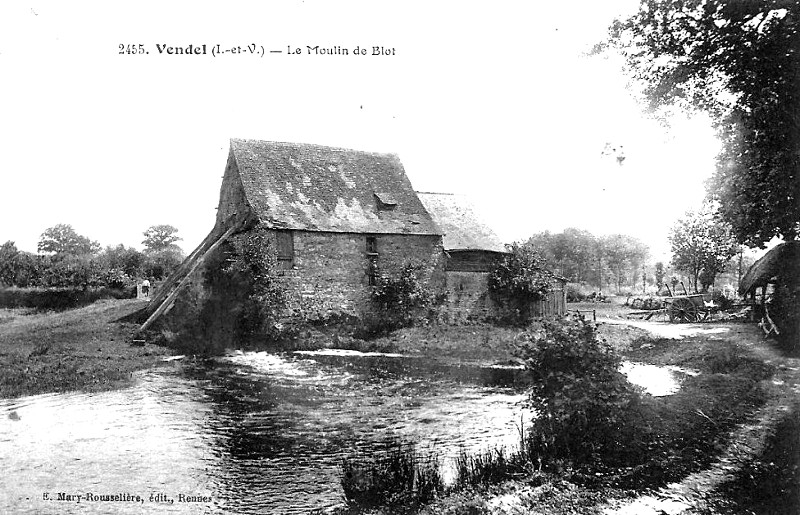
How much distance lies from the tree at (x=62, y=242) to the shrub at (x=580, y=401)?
352 inches

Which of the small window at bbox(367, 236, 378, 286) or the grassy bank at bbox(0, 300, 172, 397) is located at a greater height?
the small window at bbox(367, 236, 378, 286)

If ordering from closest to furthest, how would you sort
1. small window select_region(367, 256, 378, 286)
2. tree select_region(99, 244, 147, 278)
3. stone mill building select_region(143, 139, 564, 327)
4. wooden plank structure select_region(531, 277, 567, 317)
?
stone mill building select_region(143, 139, 564, 327) → small window select_region(367, 256, 378, 286) → wooden plank structure select_region(531, 277, 567, 317) → tree select_region(99, 244, 147, 278)

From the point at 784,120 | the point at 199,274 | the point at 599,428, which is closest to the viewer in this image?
the point at 599,428

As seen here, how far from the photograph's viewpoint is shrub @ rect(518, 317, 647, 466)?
673 cm

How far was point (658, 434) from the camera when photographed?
7.08 meters

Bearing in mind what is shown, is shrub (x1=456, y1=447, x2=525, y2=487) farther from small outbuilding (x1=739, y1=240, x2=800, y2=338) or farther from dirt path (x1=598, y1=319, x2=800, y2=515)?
small outbuilding (x1=739, y1=240, x2=800, y2=338)

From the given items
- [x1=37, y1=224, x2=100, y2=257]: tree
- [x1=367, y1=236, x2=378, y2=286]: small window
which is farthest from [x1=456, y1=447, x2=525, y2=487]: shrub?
[x1=367, y1=236, x2=378, y2=286]: small window

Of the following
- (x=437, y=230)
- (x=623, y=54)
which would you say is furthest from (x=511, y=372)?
(x=437, y=230)

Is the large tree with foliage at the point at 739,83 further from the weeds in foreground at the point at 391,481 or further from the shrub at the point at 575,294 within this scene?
the shrub at the point at 575,294

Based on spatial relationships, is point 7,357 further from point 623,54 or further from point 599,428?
point 623,54

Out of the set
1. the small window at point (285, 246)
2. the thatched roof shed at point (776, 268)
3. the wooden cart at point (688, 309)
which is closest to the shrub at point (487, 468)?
the thatched roof shed at point (776, 268)

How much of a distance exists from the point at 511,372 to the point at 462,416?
4.10 m

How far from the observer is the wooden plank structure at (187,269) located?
1489cm

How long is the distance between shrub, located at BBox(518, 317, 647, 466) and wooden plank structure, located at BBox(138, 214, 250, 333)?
1121 centimetres
